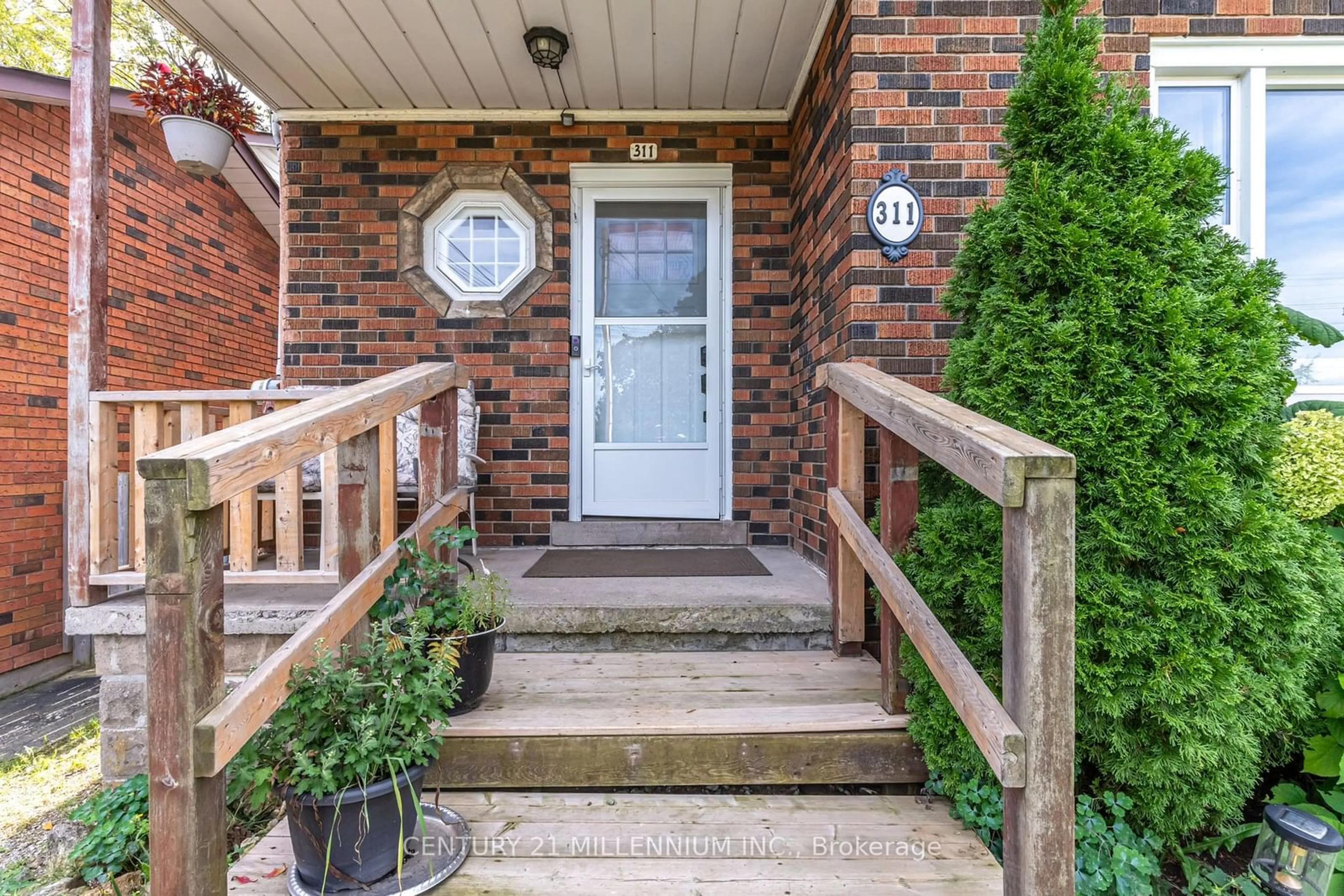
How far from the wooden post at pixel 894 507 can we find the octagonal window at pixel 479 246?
2457mm

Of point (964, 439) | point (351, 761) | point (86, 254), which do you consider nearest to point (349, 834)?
point (351, 761)

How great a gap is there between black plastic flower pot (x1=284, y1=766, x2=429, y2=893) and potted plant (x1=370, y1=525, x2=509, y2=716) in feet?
1.09

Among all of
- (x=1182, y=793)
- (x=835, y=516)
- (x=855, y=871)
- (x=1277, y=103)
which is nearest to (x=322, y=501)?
(x=835, y=516)

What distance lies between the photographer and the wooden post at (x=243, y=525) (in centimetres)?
233

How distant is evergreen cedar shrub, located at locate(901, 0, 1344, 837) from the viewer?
1439 mm

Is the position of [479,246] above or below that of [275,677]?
above

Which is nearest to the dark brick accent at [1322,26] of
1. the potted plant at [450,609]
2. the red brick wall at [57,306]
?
the potted plant at [450,609]

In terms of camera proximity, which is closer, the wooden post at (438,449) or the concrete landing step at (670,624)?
the wooden post at (438,449)

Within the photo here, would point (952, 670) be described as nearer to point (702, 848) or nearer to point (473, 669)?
point (702, 848)

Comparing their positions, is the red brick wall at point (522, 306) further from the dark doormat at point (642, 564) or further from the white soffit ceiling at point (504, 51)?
the dark doormat at point (642, 564)

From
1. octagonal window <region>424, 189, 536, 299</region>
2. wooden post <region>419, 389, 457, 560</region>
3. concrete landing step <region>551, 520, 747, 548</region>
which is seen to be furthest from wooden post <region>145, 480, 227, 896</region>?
octagonal window <region>424, 189, 536, 299</region>

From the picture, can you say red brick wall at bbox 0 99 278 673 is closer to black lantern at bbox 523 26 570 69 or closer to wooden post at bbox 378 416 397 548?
black lantern at bbox 523 26 570 69

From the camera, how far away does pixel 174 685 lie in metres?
1.15

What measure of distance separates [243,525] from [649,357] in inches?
83.6
